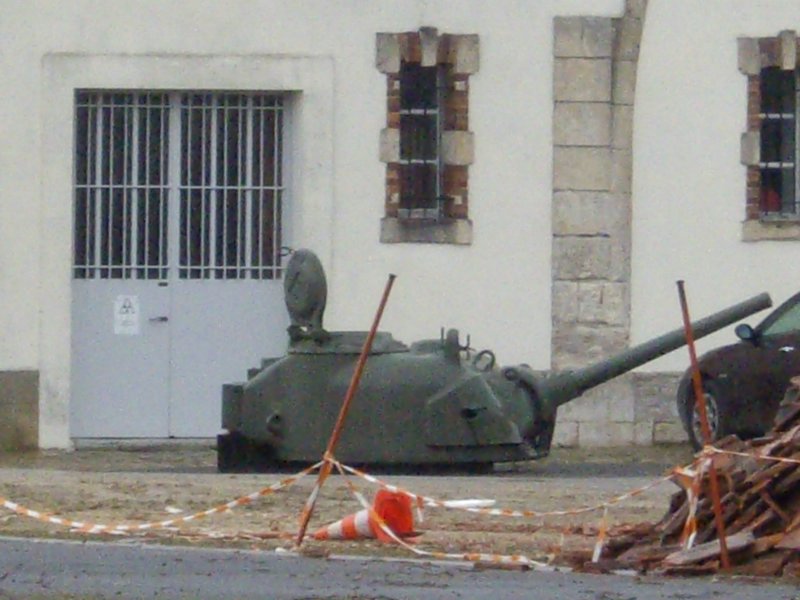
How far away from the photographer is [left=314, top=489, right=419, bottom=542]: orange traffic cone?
12.2 metres

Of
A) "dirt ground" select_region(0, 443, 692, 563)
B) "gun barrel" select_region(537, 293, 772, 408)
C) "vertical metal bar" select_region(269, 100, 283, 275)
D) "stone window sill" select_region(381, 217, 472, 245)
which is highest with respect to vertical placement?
"vertical metal bar" select_region(269, 100, 283, 275)

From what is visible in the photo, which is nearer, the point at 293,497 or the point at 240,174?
the point at 293,497

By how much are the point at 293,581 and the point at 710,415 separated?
28.7 feet

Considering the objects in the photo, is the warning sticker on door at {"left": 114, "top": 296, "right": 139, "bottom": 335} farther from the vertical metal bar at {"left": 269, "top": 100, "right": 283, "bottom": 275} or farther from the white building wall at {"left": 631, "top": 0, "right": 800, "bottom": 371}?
the white building wall at {"left": 631, "top": 0, "right": 800, "bottom": 371}

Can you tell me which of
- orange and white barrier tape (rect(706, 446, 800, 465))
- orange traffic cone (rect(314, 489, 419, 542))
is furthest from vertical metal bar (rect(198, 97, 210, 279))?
orange and white barrier tape (rect(706, 446, 800, 465))

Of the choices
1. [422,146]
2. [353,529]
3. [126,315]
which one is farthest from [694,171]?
[353,529]

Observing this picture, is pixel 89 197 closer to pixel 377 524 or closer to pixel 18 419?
pixel 18 419

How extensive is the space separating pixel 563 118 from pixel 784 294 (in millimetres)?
2574

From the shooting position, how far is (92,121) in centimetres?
2009

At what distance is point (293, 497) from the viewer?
14977mm

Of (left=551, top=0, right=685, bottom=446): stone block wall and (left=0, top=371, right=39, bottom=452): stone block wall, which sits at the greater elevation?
(left=551, top=0, right=685, bottom=446): stone block wall

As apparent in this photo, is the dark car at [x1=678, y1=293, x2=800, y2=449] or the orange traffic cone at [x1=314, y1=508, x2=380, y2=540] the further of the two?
the dark car at [x1=678, y1=293, x2=800, y2=449]

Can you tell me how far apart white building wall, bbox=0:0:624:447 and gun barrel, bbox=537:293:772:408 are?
2586 mm

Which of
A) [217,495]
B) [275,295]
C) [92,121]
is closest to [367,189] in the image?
[275,295]
